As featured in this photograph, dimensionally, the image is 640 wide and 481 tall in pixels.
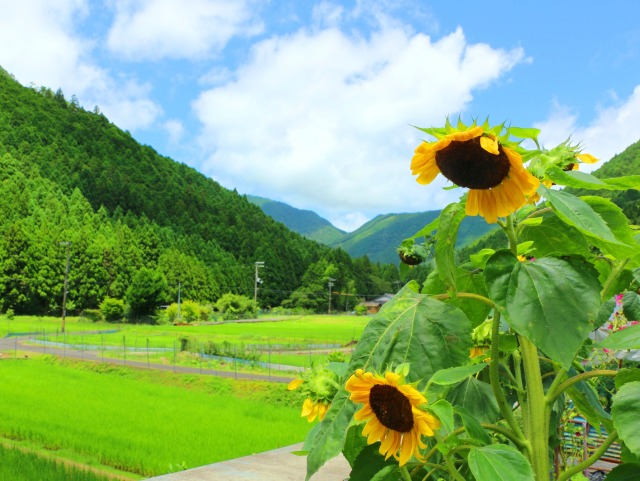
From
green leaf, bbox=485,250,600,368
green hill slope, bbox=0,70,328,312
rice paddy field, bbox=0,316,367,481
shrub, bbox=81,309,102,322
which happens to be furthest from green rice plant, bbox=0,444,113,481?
green hill slope, bbox=0,70,328,312

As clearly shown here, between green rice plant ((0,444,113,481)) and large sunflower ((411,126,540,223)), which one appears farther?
green rice plant ((0,444,113,481))

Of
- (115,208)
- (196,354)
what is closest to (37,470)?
(196,354)

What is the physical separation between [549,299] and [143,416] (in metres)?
8.68

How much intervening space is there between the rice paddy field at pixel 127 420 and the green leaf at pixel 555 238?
16.6 ft

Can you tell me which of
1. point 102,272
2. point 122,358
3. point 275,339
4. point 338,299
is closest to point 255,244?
point 338,299

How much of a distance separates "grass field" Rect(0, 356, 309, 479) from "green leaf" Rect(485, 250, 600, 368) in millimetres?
5081

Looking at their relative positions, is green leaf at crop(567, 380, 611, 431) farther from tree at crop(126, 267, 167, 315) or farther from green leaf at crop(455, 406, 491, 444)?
→ tree at crop(126, 267, 167, 315)

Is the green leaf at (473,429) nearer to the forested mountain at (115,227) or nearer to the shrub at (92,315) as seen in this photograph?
the shrub at (92,315)

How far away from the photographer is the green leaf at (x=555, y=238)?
0.62 m

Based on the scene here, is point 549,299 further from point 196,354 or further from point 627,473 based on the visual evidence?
point 196,354

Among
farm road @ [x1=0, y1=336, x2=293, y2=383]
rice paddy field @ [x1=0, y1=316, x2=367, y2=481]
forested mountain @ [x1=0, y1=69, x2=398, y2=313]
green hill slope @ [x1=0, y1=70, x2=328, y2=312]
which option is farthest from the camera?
green hill slope @ [x1=0, y1=70, x2=328, y2=312]

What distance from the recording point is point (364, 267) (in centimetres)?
6675

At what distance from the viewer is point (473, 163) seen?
0.56m

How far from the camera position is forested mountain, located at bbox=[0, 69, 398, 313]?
40438 millimetres
